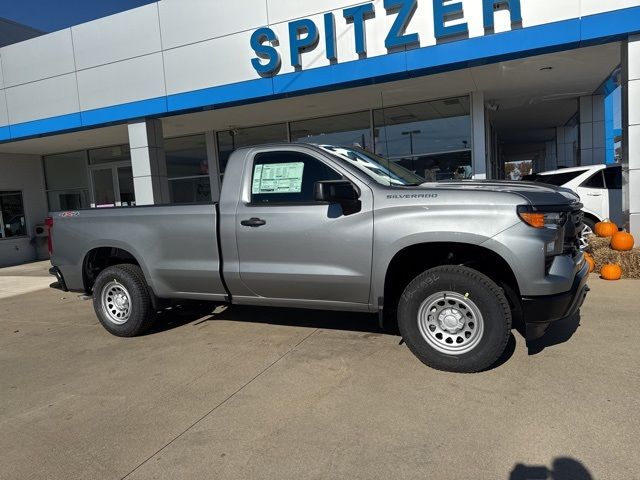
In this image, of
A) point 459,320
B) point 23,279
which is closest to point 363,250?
point 459,320

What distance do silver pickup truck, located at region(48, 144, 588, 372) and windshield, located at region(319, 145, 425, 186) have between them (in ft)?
0.07

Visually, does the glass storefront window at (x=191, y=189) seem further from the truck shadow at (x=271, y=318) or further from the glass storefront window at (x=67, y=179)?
the truck shadow at (x=271, y=318)

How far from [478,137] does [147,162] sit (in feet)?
26.7

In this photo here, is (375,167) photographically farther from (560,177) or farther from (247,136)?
(247,136)

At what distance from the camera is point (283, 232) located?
4.46m

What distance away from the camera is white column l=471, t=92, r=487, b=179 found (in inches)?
461

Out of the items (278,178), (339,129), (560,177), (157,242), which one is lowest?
(157,242)

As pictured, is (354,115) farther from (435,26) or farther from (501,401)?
(501,401)

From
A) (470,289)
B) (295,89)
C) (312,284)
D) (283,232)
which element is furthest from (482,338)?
(295,89)

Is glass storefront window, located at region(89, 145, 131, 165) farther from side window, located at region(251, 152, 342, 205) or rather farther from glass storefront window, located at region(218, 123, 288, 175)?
side window, located at region(251, 152, 342, 205)

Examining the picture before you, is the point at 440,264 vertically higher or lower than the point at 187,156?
lower

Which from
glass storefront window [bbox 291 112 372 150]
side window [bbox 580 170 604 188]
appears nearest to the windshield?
side window [bbox 580 170 604 188]

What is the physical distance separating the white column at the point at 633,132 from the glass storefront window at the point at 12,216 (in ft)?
60.6

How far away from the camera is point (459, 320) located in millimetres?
3867
